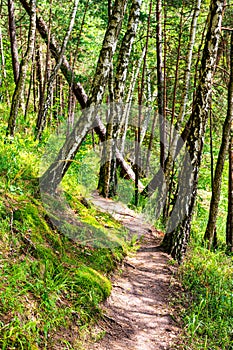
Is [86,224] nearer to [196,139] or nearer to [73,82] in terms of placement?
[196,139]

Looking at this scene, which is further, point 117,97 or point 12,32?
point 12,32

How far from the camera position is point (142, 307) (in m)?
6.00

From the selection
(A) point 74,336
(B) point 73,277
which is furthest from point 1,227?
(A) point 74,336

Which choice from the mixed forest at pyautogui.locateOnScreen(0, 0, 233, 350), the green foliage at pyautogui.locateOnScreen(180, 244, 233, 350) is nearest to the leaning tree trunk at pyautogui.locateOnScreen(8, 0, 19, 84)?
the mixed forest at pyautogui.locateOnScreen(0, 0, 233, 350)

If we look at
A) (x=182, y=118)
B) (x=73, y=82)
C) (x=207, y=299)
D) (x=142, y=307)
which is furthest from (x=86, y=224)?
(x=73, y=82)

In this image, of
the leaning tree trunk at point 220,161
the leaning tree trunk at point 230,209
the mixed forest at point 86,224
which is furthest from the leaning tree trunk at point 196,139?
the leaning tree trunk at point 230,209

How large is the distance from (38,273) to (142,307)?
2.07 meters

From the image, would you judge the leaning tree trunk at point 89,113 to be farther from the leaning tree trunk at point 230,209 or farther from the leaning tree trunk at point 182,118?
the leaning tree trunk at point 230,209

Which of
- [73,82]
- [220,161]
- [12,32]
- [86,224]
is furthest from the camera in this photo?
[73,82]

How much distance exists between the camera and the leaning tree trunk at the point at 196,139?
7.50 m

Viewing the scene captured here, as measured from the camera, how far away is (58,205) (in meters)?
6.98

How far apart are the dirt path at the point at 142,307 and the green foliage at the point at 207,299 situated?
0.28 m

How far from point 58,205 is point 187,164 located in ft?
9.09

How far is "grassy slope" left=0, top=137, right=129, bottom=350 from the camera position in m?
3.79
